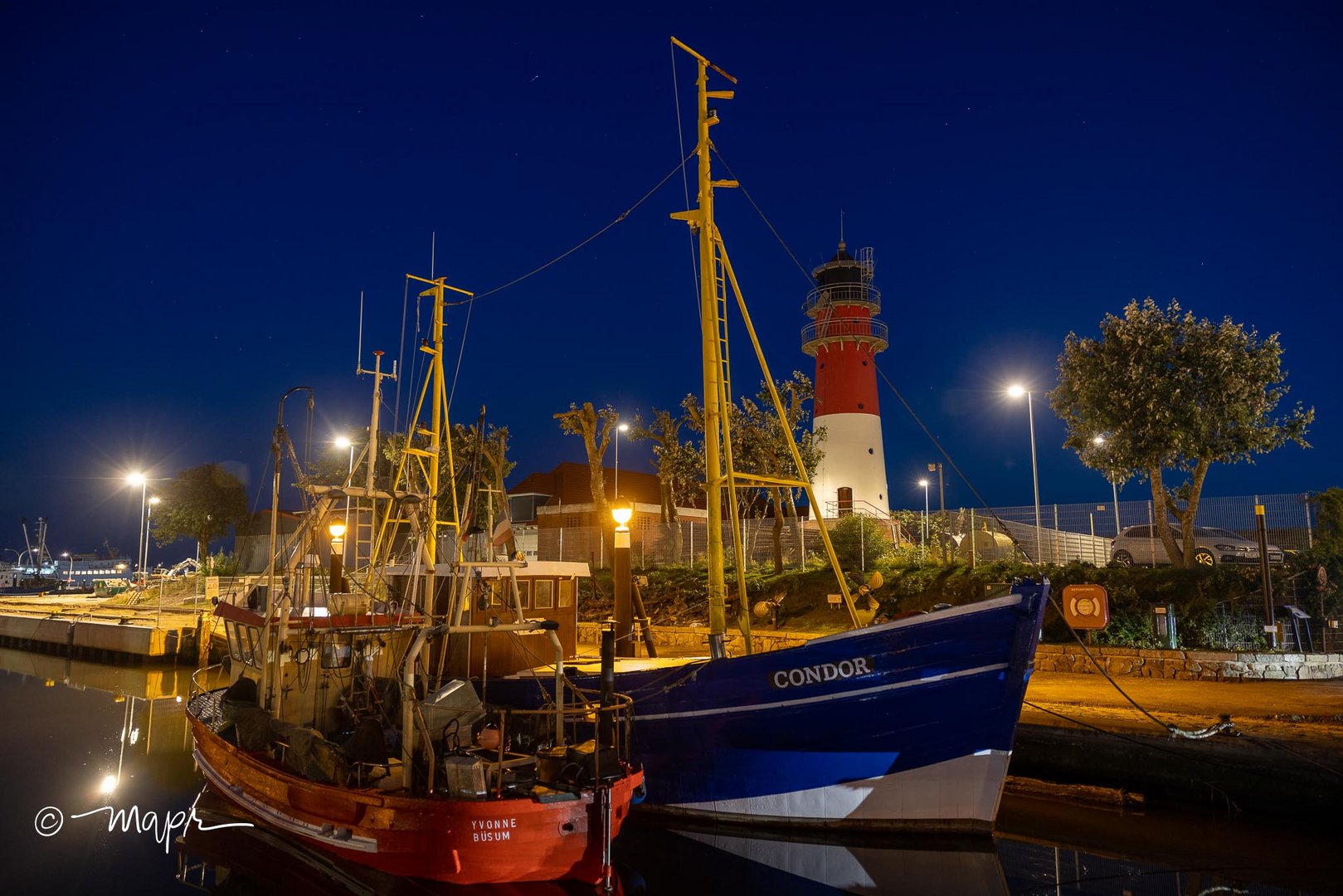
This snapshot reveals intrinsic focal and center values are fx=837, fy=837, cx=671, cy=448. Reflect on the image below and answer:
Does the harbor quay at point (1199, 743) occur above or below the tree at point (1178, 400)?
below

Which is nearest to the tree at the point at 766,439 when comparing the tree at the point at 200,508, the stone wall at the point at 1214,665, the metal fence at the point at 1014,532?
the metal fence at the point at 1014,532

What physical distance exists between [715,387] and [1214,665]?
45.5ft

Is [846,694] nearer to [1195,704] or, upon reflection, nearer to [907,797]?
[907,797]

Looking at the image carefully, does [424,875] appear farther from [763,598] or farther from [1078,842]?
[763,598]

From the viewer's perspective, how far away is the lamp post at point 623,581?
→ 14.6 m

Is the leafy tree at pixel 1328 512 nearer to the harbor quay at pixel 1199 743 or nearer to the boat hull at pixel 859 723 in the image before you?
the harbor quay at pixel 1199 743

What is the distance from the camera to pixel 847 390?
3894cm

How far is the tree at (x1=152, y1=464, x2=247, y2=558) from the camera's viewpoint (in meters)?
56.6

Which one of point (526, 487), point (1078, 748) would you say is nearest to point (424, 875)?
point (1078, 748)

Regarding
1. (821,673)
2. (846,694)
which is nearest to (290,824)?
(821,673)

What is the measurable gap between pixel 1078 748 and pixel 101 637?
3762cm

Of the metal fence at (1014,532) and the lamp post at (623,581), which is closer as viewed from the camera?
the lamp post at (623,581)

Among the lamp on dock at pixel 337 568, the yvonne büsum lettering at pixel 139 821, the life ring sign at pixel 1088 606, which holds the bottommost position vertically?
the yvonne büsum lettering at pixel 139 821

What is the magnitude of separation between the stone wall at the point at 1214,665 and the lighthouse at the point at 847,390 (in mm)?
15872
